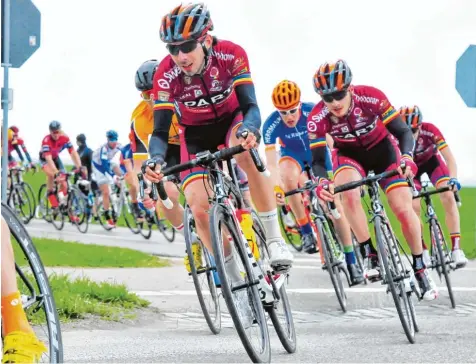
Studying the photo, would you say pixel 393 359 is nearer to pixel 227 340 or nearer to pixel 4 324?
pixel 227 340

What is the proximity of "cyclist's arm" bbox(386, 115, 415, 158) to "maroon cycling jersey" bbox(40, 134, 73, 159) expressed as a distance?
15.9m

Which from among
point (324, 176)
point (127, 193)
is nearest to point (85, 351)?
point (324, 176)

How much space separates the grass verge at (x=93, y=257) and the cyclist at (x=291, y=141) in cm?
286

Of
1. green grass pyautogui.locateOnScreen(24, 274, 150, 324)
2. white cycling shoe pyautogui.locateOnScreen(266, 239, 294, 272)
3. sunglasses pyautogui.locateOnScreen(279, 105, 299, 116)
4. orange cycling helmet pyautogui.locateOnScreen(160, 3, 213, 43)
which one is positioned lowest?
green grass pyautogui.locateOnScreen(24, 274, 150, 324)

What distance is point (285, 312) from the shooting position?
6.94 metres

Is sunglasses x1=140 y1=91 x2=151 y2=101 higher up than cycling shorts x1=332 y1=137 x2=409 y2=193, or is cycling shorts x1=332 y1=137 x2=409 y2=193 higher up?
sunglasses x1=140 y1=91 x2=151 y2=101

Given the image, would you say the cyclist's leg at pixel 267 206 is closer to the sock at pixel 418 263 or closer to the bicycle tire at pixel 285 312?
the bicycle tire at pixel 285 312

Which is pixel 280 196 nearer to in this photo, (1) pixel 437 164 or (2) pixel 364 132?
(2) pixel 364 132

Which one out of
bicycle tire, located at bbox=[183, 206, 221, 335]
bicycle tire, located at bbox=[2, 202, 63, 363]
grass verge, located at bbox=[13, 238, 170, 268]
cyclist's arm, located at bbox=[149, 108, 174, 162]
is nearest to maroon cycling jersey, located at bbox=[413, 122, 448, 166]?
grass verge, located at bbox=[13, 238, 170, 268]

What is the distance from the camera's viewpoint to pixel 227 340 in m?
7.74

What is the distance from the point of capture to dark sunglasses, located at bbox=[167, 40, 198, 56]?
6758mm

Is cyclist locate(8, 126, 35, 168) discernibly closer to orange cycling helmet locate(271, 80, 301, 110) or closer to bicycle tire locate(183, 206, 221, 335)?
orange cycling helmet locate(271, 80, 301, 110)

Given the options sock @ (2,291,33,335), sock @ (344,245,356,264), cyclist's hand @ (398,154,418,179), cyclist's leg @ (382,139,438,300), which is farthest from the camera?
sock @ (344,245,356,264)

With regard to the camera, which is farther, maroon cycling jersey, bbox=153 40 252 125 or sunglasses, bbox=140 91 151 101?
sunglasses, bbox=140 91 151 101
